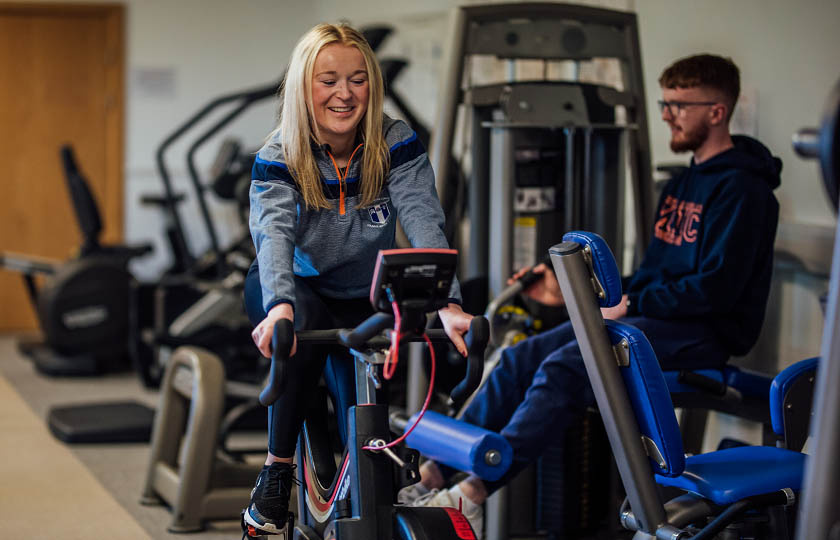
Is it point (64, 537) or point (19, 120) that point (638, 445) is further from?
point (19, 120)

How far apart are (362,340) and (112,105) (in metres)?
6.29

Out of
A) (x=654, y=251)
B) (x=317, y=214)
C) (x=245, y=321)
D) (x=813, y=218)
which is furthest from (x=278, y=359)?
(x=245, y=321)

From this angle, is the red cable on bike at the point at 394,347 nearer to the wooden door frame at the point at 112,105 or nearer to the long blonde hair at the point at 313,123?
the long blonde hair at the point at 313,123

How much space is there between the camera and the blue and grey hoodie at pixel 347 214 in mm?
2141

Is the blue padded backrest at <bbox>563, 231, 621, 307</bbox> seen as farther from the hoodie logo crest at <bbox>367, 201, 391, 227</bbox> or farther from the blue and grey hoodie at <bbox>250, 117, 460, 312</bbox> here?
the hoodie logo crest at <bbox>367, 201, 391, 227</bbox>

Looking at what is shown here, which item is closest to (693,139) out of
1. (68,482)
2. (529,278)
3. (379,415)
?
(529,278)

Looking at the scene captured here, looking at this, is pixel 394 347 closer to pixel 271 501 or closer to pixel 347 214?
pixel 347 214

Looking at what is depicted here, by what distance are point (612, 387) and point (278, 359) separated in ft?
2.58

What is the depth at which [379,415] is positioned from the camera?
210cm

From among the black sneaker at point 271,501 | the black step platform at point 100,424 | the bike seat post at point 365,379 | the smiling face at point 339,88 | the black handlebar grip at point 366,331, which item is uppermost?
the smiling face at point 339,88

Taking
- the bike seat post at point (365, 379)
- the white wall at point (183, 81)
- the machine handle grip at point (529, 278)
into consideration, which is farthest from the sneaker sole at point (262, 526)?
the white wall at point (183, 81)

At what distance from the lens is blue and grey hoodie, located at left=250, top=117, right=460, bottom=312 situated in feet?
7.02

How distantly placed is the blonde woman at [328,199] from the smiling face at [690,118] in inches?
41.2

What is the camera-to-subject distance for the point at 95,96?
7723mm
